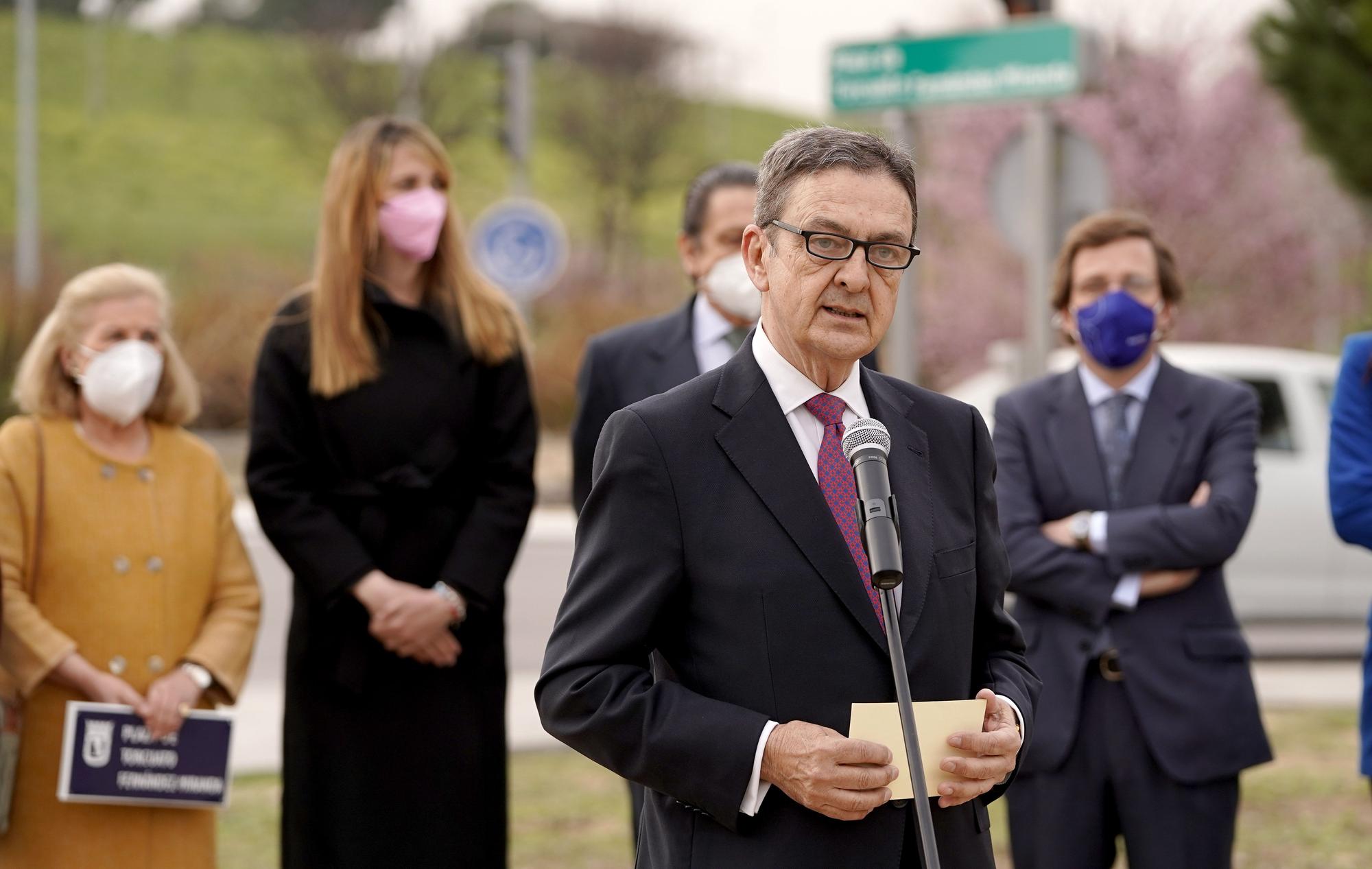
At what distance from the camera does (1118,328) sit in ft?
14.7

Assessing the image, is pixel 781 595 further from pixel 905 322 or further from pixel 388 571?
pixel 905 322

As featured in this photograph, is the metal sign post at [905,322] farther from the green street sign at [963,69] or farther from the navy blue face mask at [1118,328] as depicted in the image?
the navy blue face mask at [1118,328]

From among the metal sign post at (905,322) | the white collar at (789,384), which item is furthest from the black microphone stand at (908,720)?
the metal sign post at (905,322)

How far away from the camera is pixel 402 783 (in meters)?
4.68

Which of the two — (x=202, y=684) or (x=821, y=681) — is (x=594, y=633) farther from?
(x=202, y=684)

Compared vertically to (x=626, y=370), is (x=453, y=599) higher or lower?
lower

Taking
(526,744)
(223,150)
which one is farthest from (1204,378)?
(223,150)

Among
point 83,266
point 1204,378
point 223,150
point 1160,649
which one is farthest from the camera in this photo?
point 223,150

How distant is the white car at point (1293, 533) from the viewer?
10.7 meters

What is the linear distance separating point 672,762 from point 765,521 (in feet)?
1.34

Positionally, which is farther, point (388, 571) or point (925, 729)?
point (388, 571)

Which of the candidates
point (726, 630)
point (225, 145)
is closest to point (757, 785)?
point (726, 630)

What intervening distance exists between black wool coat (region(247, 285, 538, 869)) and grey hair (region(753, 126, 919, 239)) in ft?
7.22

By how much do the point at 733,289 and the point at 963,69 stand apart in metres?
3.43
